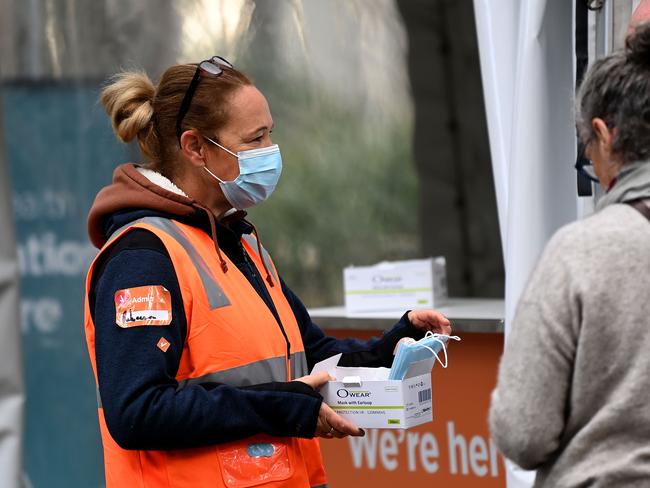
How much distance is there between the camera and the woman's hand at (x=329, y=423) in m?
2.25

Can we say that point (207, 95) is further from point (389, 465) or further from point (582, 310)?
point (389, 465)

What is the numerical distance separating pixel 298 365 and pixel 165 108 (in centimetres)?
62

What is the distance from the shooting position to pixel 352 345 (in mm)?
2717

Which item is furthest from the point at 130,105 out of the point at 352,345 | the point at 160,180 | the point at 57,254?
the point at 57,254

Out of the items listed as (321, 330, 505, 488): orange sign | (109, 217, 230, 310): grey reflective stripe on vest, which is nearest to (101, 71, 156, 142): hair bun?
(109, 217, 230, 310): grey reflective stripe on vest

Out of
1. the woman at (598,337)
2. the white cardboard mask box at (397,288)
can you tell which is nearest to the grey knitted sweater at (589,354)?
the woman at (598,337)

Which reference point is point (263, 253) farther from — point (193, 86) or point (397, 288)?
point (397, 288)

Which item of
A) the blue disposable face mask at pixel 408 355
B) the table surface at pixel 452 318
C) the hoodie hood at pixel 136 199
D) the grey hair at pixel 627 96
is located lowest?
the table surface at pixel 452 318

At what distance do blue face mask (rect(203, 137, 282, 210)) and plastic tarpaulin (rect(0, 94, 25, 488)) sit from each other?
4.15 feet

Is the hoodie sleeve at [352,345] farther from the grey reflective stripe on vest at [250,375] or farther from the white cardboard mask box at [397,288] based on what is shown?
the white cardboard mask box at [397,288]

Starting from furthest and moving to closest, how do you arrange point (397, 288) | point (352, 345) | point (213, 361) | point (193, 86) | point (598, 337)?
point (397, 288)
point (352, 345)
point (193, 86)
point (213, 361)
point (598, 337)

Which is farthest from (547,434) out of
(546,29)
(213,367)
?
(546,29)

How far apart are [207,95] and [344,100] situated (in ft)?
10.9

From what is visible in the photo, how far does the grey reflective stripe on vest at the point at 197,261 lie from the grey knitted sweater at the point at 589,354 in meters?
0.72
